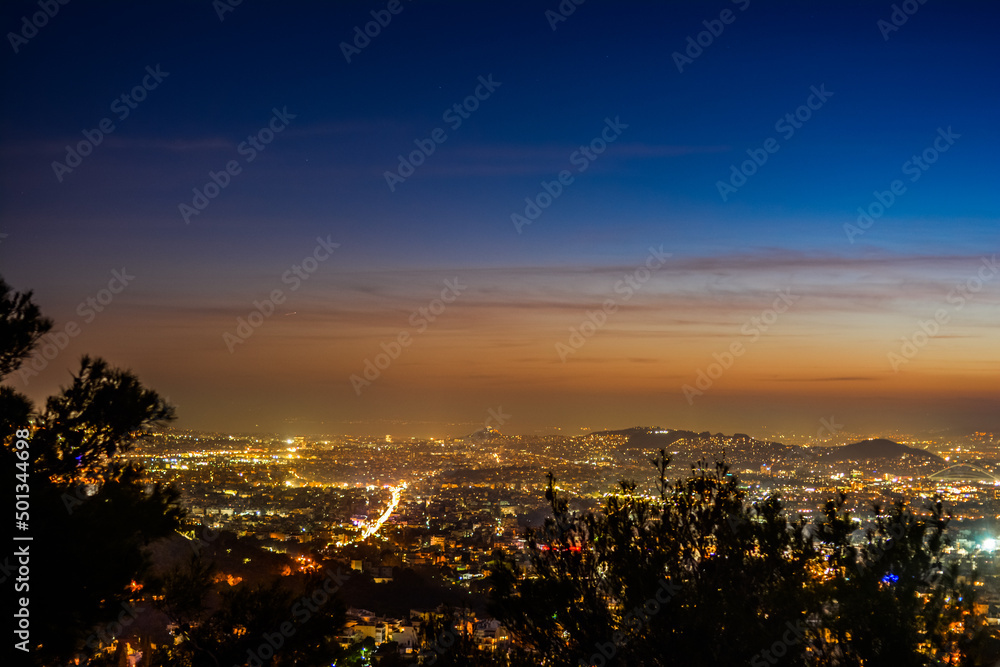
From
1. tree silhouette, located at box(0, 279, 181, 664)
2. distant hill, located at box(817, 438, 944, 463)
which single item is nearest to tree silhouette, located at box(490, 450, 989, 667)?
tree silhouette, located at box(0, 279, 181, 664)

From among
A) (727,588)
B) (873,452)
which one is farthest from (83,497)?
(873,452)

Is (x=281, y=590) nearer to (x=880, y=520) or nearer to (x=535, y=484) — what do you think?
(x=880, y=520)

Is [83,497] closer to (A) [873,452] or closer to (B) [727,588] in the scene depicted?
(B) [727,588]

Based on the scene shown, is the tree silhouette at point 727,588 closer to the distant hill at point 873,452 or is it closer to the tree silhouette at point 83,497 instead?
the tree silhouette at point 83,497

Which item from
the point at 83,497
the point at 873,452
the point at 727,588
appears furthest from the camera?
the point at 873,452

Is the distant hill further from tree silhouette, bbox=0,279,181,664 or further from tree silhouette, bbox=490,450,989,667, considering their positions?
tree silhouette, bbox=0,279,181,664

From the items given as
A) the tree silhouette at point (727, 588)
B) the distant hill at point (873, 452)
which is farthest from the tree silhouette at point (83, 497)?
the distant hill at point (873, 452)

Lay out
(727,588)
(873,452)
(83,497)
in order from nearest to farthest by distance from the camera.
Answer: (83,497)
(727,588)
(873,452)

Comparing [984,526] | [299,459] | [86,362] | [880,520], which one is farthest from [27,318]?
[299,459]
